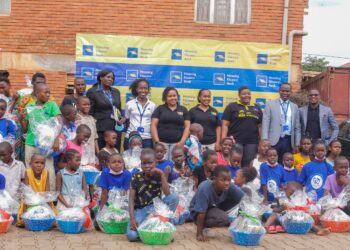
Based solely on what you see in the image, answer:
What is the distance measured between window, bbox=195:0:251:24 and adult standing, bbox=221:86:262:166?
411cm

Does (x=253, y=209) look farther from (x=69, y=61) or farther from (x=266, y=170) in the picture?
(x=69, y=61)

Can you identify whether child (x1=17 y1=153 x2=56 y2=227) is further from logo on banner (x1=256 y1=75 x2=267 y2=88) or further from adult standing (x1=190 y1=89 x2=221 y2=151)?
logo on banner (x1=256 y1=75 x2=267 y2=88)

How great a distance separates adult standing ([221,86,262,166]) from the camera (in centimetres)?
870

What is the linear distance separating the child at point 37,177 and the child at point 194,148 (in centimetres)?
195

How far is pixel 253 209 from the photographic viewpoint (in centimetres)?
638

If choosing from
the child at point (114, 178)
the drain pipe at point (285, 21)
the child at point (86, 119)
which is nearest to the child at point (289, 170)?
the child at point (114, 178)

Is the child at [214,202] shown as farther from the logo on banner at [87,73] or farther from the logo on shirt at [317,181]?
the logo on banner at [87,73]

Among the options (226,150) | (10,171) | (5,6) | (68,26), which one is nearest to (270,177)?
(226,150)

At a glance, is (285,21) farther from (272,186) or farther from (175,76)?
(272,186)

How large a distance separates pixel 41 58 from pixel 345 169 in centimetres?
714

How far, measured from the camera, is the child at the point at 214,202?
638cm

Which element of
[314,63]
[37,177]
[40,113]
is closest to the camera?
[37,177]

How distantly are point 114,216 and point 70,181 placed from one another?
822mm

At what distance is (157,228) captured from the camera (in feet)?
20.1
